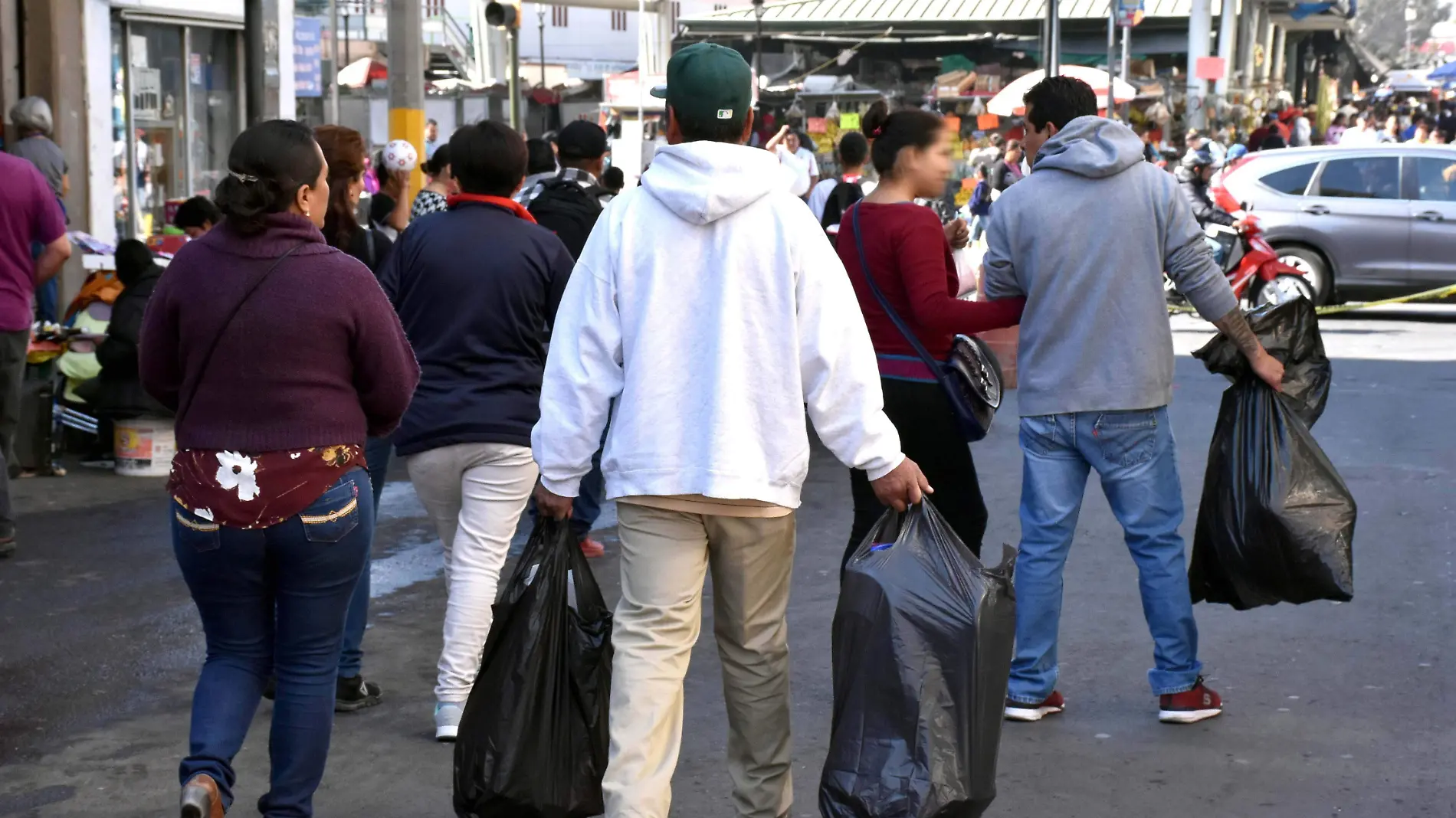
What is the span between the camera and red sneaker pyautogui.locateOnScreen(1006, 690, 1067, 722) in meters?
5.14

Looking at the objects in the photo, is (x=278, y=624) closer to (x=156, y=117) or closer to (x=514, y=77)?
(x=156, y=117)

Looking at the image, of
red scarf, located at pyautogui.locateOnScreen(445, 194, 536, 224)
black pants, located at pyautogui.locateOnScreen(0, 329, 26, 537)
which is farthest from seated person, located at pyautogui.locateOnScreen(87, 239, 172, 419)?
red scarf, located at pyautogui.locateOnScreen(445, 194, 536, 224)

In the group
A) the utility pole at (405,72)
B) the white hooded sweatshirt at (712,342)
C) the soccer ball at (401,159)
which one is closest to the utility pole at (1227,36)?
the utility pole at (405,72)

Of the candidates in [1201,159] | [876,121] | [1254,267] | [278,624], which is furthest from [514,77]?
[278,624]

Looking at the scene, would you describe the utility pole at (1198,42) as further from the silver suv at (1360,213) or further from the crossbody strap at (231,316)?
the crossbody strap at (231,316)

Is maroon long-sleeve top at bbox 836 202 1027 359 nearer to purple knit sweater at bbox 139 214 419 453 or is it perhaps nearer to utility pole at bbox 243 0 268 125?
purple knit sweater at bbox 139 214 419 453

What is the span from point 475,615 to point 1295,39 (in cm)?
6804

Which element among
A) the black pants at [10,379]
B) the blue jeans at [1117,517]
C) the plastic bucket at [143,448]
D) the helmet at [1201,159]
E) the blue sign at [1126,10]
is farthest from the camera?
the blue sign at [1126,10]

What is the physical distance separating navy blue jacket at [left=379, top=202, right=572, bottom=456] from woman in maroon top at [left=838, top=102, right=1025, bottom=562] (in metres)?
0.90

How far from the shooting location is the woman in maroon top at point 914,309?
185 inches

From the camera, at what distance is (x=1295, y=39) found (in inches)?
2670

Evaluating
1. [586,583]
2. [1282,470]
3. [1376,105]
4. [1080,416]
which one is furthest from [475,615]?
[1376,105]

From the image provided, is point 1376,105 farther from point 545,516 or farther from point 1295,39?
point 545,516

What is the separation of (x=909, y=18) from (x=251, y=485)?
153 ft
